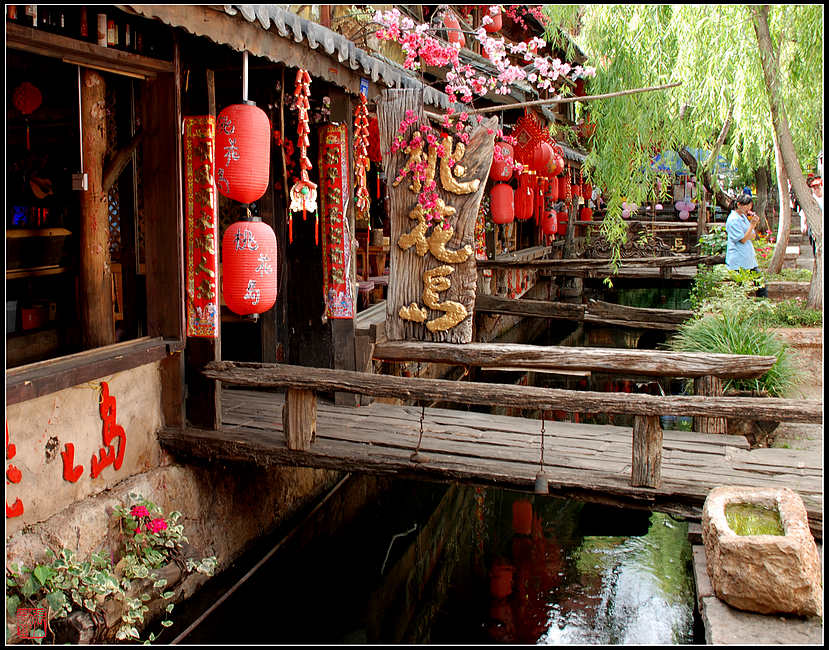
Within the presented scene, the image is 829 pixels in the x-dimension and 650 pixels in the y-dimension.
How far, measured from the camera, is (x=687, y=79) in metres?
8.07

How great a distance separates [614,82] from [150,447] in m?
7.56

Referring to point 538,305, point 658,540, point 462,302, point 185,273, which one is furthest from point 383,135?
point 538,305

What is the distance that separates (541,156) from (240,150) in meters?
7.66

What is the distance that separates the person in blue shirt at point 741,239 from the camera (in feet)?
37.5

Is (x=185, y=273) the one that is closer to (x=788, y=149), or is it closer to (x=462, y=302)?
(x=462, y=302)

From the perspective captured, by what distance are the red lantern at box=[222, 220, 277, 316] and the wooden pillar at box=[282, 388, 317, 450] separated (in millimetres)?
831

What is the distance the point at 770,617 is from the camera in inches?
161

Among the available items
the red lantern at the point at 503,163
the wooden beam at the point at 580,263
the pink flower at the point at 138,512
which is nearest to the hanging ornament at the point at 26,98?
the pink flower at the point at 138,512

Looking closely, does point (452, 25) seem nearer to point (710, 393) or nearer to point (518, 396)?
point (710, 393)

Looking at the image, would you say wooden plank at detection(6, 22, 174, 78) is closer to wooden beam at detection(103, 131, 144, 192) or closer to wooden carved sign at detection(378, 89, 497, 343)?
wooden beam at detection(103, 131, 144, 192)

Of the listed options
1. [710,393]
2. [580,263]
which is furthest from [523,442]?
[580,263]

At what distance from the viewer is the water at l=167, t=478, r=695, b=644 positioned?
6.02 metres

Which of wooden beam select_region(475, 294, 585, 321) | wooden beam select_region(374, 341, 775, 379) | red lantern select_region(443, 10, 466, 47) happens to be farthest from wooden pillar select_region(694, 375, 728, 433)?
red lantern select_region(443, 10, 466, 47)

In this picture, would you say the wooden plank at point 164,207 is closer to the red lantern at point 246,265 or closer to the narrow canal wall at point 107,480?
the narrow canal wall at point 107,480
